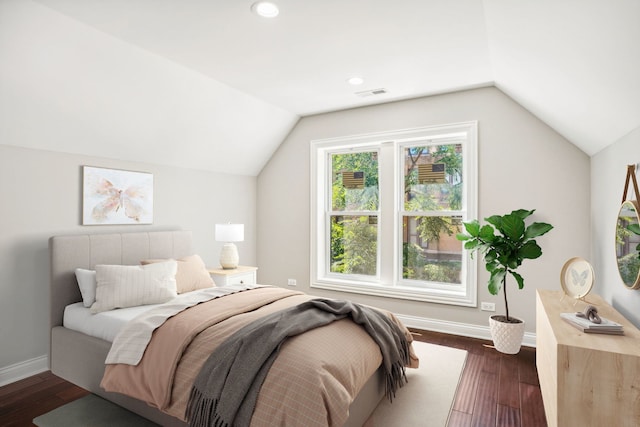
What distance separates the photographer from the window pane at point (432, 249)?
13.4 ft

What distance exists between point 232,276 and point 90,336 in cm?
154

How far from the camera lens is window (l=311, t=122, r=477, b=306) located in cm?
404

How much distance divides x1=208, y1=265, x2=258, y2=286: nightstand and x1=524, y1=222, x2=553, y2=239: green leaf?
2.84m

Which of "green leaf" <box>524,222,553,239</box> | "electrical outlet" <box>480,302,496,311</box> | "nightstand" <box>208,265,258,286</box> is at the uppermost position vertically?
"green leaf" <box>524,222,553,239</box>

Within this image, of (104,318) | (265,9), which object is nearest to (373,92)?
(265,9)

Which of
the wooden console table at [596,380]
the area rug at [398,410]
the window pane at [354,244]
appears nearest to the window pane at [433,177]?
the window pane at [354,244]

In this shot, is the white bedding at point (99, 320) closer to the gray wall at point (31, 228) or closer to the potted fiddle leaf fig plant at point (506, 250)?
the gray wall at point (31, 228)

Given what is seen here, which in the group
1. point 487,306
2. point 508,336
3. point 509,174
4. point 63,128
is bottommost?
point 508,336

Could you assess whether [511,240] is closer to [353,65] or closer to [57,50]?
[353,65]

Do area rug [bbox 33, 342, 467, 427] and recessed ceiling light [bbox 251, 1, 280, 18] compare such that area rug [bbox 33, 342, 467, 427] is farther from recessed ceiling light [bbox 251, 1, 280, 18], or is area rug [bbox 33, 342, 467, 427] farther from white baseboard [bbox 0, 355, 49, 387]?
recessed ceiling light [bbox 251, 1, 280, 18]

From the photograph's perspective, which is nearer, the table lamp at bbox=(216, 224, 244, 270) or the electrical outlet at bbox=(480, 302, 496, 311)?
the electrical outlet at bbox=(480, 302, 496, 311)

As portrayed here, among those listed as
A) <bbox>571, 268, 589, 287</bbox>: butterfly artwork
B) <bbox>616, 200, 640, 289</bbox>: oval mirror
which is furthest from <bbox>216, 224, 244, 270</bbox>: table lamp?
<bbox>616, 200, 640, 289</bbox>: oval mirror

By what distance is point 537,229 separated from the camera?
10.2 feet

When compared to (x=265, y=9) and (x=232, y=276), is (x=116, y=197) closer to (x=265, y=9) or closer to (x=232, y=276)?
(x=232, y=276)
